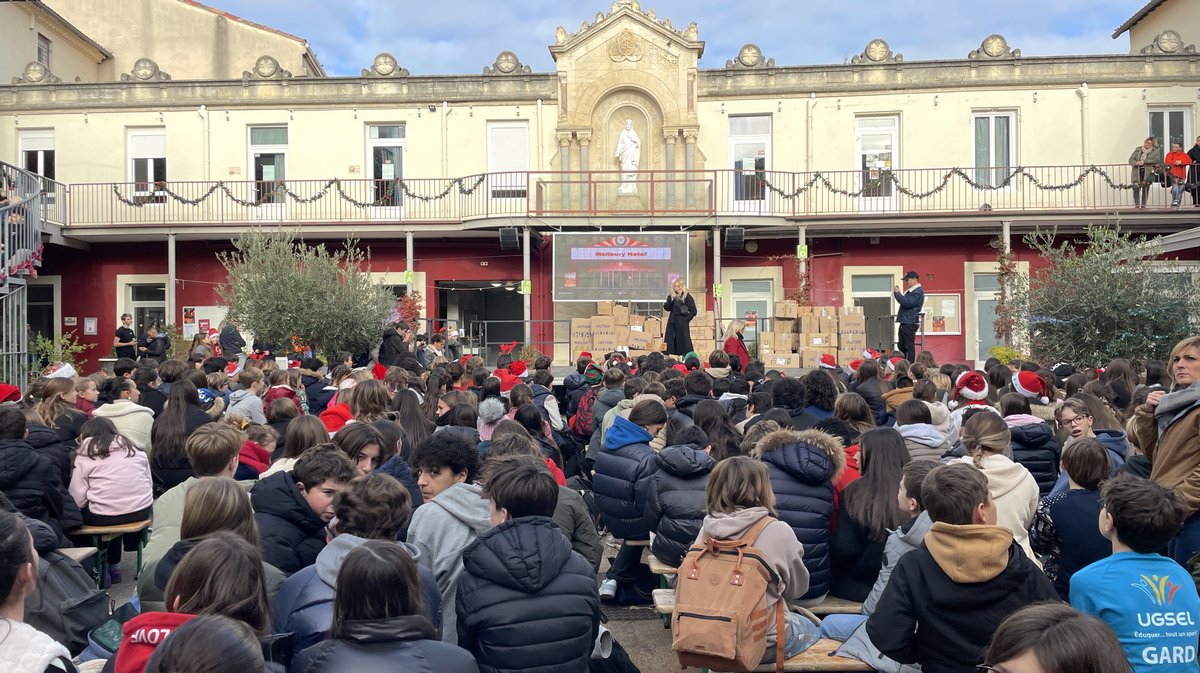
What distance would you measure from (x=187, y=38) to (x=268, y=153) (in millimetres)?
7200

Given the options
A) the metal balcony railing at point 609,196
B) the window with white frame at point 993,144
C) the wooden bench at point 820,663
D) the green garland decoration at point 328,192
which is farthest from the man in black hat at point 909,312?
the wooden bench at point 820,663

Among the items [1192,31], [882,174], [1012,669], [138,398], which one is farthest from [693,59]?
[1012,669]

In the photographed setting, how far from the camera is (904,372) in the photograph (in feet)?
32.9

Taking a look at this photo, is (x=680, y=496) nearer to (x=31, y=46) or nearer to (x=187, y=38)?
(x=31, y=46)

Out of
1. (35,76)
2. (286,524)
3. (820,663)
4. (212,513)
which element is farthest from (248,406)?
(35,76)

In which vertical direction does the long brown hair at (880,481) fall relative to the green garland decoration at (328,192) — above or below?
below

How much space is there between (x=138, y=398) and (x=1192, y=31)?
25.9 meters

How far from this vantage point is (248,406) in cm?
897

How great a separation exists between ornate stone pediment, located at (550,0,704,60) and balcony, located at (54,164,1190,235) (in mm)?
3078

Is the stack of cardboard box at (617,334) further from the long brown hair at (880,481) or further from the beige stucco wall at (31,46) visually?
the beige stucco wall at (31,46)

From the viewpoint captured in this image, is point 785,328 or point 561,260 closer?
point 785,328

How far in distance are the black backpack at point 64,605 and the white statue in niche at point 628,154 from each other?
1973 centimetres

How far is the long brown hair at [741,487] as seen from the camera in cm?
466

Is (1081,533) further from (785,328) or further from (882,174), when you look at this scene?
(882,174)
